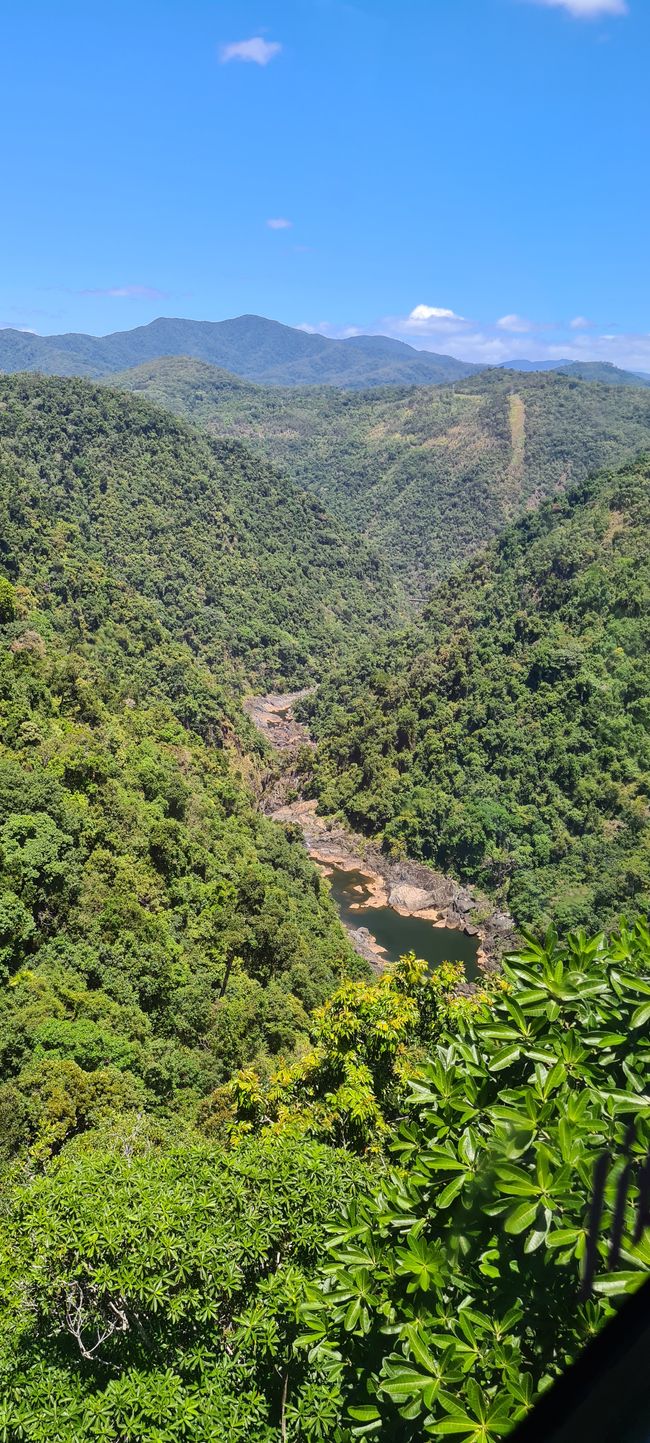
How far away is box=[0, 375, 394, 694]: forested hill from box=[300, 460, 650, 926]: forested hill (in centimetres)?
1645

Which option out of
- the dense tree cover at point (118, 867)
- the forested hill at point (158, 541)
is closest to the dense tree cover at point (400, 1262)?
the dense tree cover at point (118, 867)

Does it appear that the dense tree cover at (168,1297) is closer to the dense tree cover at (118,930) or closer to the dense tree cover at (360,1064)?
the dense tree cover at (360,1064)

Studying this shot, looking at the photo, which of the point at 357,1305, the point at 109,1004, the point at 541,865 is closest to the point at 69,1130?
the point at 109,1004

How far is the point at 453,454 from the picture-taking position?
A: 141 metres

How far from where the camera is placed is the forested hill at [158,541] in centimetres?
5281

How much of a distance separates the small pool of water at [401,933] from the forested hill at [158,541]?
1722 centimetres

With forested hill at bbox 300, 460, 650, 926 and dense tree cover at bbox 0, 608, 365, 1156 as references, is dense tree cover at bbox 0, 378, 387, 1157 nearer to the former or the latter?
dense tree cover at bbox 0, 608, 365, 1156

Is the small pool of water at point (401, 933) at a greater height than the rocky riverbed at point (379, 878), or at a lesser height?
lesser

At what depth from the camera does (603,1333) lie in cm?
168

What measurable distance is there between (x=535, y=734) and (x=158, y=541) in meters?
40.9

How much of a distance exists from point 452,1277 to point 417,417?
172572 millimetres

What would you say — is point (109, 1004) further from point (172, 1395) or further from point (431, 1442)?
point (431, 1442)

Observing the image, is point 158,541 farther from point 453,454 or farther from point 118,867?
point 453,454

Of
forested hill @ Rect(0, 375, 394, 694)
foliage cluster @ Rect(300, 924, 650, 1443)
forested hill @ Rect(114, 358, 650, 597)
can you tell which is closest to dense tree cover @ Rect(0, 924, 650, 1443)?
foliage cluster @ Rect(300, 924, 650, 1443)
